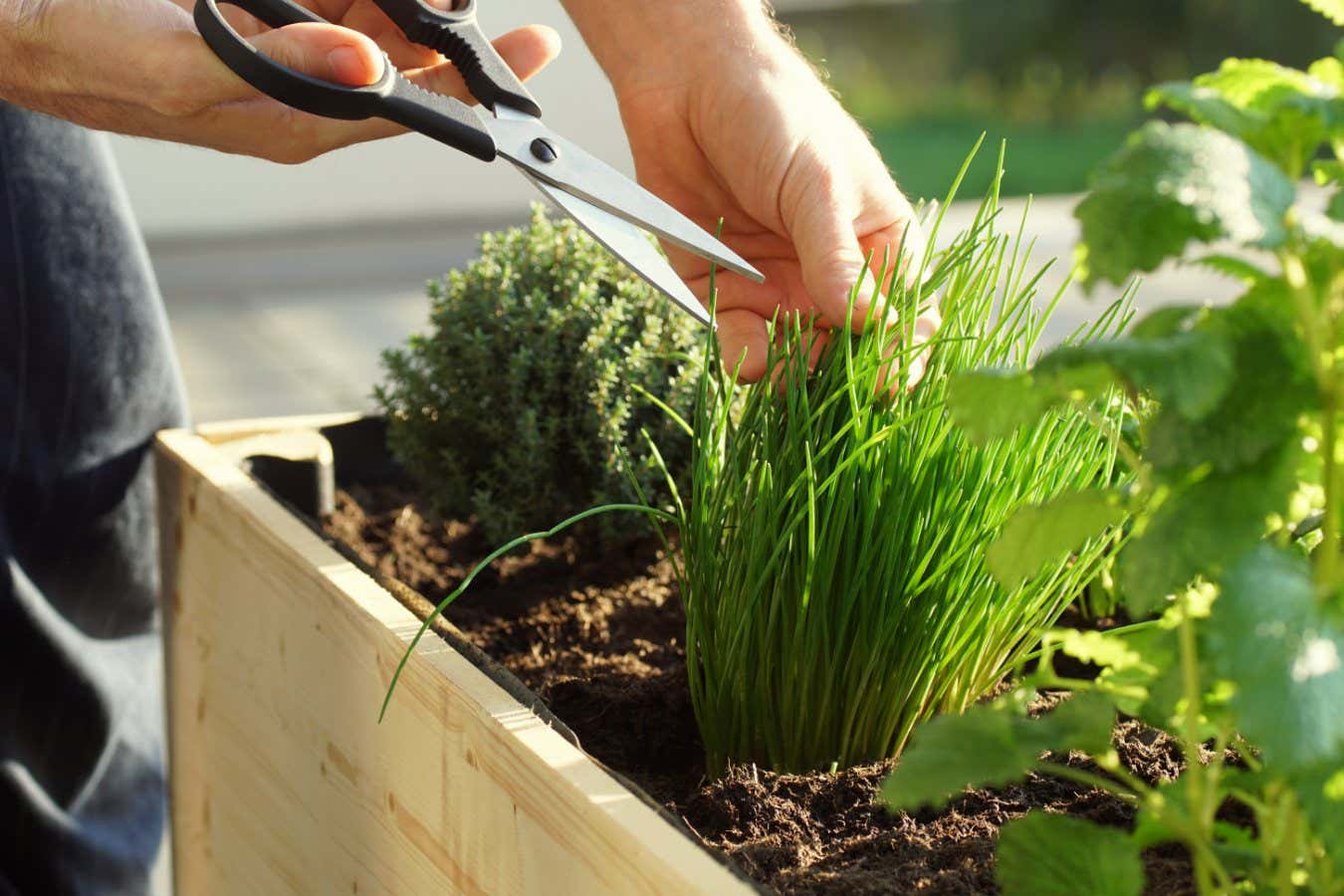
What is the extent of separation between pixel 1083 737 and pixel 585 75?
4985 mm

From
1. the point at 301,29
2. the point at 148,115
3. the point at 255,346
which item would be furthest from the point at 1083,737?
the point at 255,346

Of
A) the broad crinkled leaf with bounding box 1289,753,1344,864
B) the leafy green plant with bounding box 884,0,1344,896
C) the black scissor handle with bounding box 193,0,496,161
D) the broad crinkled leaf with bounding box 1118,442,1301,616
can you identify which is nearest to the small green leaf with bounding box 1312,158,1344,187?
the leafy green plant with bounding box 884,0,1344,896

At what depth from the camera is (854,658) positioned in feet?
3.05

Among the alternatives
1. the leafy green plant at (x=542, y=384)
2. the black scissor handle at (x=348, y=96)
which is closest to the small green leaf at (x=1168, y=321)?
the black scissor handle at (x=348, y=96)

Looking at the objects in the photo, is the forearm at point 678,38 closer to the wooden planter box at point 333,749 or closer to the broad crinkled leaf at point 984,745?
the wooden planter box at point 333,749

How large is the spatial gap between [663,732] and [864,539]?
0.24 metres

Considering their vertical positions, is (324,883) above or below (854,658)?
below

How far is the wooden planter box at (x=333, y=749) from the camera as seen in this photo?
0.76 metres

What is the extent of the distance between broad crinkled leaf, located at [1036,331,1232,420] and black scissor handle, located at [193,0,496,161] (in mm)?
579

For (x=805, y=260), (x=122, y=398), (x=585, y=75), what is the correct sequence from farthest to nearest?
(x=585, y=75)
(x=122, y=398)
(x=805, y=260)

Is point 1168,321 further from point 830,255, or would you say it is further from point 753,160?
point 753,160

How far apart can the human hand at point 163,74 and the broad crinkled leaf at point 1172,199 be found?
1.84ft

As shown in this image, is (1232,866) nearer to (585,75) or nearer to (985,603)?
(985,603)

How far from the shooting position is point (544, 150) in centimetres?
106
